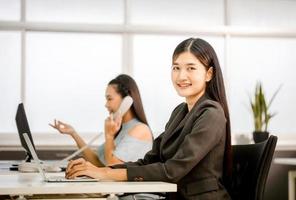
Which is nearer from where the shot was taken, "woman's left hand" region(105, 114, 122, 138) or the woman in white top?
"woman's left hand" region(105, 114, 122, 138)

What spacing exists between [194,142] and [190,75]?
280mm

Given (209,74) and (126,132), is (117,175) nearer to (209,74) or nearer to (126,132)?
(209,74)

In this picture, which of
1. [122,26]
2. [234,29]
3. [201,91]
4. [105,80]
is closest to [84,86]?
[105,80]

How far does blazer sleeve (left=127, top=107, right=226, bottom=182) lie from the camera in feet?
5.51

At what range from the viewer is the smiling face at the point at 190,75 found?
189cm

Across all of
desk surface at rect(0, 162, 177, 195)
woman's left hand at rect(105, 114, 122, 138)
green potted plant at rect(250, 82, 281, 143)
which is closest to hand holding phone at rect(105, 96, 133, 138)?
woman's left hand at rect(105, 114, 122, 138)

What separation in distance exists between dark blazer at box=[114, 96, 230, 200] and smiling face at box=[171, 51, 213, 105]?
0.05m

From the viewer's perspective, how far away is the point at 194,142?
1725mm

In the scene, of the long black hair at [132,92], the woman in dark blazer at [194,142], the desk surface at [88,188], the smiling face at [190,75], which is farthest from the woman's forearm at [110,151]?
the desk surface at [88,188]

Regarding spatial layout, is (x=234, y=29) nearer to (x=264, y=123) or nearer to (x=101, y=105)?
(x=264, y=123)

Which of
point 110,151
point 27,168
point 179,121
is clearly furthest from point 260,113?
point 179,121

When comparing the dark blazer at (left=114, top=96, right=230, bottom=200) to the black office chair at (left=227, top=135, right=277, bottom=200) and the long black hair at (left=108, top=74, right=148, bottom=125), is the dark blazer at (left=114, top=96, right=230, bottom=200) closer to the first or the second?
the black office chair at (left=227, top=135, right=277, bottom=200)

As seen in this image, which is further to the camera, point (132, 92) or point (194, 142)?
point (132, 92)

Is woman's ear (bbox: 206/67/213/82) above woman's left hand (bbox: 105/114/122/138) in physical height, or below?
above
